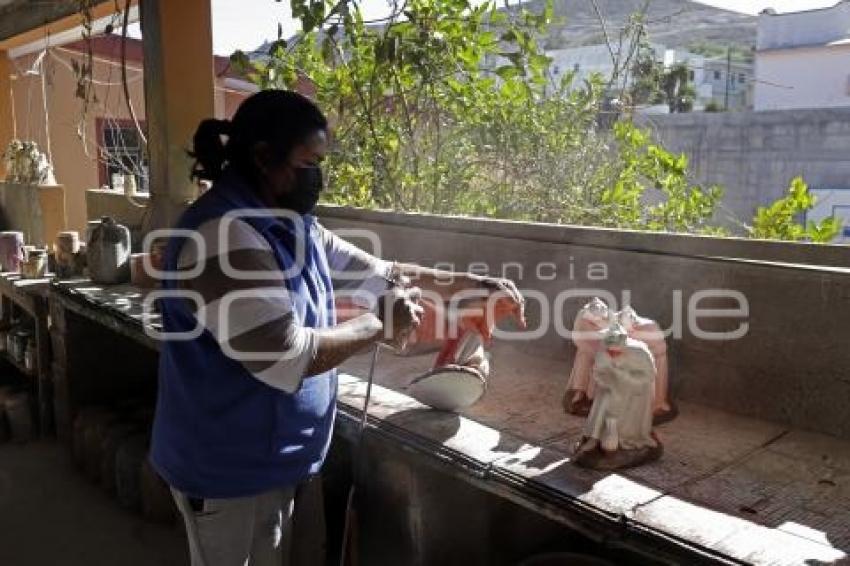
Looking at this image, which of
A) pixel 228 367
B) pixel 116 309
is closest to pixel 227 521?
pixel 228 367

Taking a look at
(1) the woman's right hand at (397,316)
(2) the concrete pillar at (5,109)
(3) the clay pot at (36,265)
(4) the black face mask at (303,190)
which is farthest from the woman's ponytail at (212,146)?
(2) the concrete pillar at (5,109)

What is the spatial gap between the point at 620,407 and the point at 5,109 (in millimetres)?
9688

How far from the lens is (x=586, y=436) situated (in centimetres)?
195

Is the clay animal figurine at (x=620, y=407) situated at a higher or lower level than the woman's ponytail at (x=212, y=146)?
lower

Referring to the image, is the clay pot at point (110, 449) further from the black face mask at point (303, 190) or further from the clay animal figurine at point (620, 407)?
the clay animal figurine at point (620, 407)

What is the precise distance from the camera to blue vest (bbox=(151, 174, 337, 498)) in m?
1.75

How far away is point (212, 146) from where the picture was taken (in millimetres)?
1810

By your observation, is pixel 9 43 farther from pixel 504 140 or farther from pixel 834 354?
pixel 834 354

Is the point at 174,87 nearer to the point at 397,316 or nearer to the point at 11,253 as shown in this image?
the point at 11,253

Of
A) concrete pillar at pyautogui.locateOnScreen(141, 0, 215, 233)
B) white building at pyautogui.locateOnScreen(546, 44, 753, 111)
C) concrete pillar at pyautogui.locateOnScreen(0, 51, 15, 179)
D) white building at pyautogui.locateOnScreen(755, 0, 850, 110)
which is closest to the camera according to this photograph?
concrete pillar at pyautogui.locateOnScreen(141, 0, 215, 233)

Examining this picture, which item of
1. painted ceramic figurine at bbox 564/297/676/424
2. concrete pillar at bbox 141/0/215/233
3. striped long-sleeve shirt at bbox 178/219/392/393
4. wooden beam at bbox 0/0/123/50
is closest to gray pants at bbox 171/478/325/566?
striped long-sleeve shirt at bbox 178/219/392/393

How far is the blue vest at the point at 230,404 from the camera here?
175 centimetres

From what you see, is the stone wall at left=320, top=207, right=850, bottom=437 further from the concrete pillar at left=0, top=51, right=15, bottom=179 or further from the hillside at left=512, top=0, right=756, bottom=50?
the concrete pillar at left=0, top=51, right=15, bottom=179

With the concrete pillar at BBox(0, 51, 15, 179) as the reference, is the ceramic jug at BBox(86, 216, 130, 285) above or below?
below
